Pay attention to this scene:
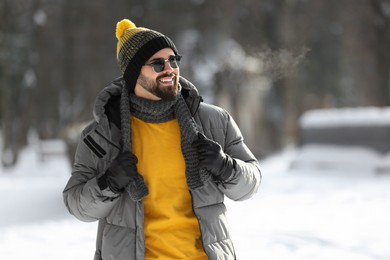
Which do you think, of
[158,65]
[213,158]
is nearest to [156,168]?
[213,158]

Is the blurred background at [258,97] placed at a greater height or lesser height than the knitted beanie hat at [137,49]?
greater

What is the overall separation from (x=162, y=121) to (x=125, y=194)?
1.09 feet

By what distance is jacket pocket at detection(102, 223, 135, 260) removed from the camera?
8.59ft

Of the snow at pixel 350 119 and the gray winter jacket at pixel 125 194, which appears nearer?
the gray winter jacket at pixel 125 194

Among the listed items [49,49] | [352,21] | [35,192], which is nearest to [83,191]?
[35,192]

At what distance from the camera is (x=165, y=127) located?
273 cm

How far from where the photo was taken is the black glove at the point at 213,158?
2523mm

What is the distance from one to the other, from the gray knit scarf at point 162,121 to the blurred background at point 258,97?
11.8 ft

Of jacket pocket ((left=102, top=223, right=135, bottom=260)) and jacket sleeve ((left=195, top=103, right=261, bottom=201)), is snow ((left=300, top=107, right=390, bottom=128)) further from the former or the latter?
jacket pocket ((left=102, top=223, right=135, bottom=260))

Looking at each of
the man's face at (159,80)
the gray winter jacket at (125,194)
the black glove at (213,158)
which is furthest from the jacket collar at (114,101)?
the black glove at (213,158)

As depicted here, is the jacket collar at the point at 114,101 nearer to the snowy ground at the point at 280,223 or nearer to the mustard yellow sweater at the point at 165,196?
the mustard yellow sweater at the point at 165,196

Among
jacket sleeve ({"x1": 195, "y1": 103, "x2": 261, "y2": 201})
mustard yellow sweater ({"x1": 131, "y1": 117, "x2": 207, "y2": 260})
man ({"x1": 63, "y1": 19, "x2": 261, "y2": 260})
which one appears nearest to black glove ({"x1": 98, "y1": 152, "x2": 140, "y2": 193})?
man ({"x1": 63, "y1": 19, "x2": 261, "y2": 260})

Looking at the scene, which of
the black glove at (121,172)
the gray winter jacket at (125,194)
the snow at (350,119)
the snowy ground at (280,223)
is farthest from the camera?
the snow at (350,119)

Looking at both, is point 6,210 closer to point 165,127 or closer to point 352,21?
point 165,127
